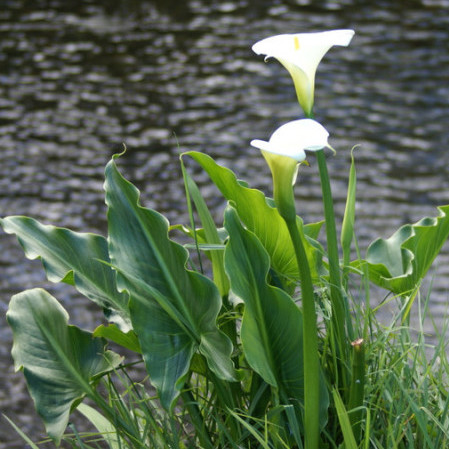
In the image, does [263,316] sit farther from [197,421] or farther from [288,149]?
[288,149]

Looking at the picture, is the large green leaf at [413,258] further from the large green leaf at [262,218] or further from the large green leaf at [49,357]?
the large green leaf at [49,357]

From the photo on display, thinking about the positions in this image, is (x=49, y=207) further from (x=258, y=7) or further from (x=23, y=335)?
(x=258, y=7)

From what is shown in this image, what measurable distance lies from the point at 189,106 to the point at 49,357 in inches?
117

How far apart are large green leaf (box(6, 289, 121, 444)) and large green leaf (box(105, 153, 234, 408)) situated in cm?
14

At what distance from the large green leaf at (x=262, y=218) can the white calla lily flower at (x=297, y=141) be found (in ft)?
1.14

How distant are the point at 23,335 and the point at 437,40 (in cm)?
414

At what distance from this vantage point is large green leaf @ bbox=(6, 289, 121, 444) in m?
1.30

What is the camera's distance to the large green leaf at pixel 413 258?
1.48 m

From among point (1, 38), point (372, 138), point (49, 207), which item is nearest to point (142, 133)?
point (49, 207)

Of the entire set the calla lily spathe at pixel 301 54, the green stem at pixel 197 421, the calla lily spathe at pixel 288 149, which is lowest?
the green stem at pixel 197 421

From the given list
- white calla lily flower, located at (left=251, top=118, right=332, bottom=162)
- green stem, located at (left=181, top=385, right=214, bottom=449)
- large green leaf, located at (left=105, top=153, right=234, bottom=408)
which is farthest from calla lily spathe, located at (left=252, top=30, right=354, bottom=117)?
green stem, located at (left=181, top=385, right=214, bottom=449)

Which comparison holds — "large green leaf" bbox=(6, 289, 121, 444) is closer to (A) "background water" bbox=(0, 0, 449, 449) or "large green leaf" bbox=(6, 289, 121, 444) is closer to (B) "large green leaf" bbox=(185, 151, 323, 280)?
(B) "large green leaf" bbox=(185, 151, 323, 280)

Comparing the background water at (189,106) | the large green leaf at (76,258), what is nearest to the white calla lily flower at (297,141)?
the large green leaf at (76,258)

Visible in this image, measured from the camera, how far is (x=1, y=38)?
5340mm
